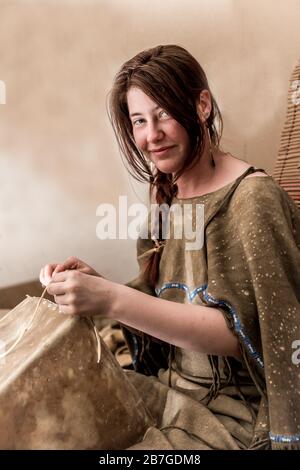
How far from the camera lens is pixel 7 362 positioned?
63 cm

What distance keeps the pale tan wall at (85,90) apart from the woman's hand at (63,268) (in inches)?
2.6

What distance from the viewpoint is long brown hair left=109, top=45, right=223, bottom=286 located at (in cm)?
65

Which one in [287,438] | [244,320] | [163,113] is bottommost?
[287,438]

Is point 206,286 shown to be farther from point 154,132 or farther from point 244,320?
point 154,132

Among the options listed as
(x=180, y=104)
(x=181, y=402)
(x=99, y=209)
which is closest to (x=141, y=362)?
(x=181, y=402)

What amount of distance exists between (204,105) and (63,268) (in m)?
0.30

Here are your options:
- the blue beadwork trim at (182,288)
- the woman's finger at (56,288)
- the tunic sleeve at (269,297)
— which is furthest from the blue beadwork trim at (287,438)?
the woman's finger at (56,288)

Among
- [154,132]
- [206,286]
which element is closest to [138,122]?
[154,132]

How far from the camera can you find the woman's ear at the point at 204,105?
678 mm

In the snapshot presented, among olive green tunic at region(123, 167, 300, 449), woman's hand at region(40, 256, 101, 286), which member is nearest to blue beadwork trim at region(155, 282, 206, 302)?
olive green tunic at region(123, 167, 300, 449)

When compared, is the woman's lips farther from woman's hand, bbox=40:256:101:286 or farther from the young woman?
woman's hand, bbox=40:256:101:286

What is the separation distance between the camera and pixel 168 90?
649mm

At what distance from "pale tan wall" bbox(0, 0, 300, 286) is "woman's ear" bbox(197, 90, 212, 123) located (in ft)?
0.24

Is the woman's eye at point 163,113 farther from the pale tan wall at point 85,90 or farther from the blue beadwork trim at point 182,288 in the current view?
the blue beadwork trim at point 182,288
